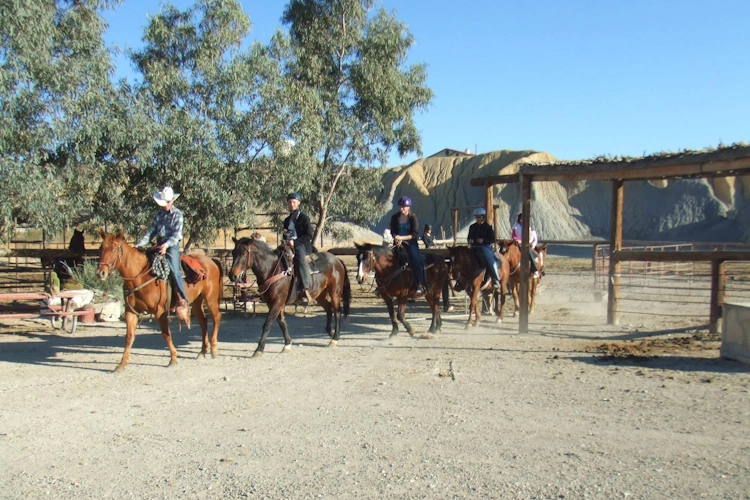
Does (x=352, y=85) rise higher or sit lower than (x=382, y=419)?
higher

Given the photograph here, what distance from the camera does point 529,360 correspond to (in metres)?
9.29

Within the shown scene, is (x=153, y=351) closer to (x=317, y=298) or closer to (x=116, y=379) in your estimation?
(x=116, y=379)

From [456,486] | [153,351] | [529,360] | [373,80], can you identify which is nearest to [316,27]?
[373,80]

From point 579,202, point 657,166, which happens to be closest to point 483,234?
point 657,166

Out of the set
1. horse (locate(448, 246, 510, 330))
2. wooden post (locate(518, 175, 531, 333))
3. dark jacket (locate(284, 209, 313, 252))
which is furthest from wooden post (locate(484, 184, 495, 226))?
dark jacket (locate(284, 209, 313, 252))

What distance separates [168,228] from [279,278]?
1908 mm

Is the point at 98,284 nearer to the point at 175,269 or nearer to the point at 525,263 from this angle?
the point at 175,269

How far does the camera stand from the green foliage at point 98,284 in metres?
14.1

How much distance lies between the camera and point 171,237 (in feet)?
30.1

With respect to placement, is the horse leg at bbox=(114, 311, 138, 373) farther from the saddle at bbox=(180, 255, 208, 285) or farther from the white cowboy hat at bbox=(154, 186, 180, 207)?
the white cowboy hat at bbox=(154, 186, 180, 207)

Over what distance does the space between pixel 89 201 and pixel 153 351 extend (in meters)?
5.43

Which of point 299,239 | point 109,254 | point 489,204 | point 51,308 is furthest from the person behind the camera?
point 489,204

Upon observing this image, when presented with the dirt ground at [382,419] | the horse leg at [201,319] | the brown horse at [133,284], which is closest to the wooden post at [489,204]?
the dirt ground at [382,419]

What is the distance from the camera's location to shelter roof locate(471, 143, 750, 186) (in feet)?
32.1
